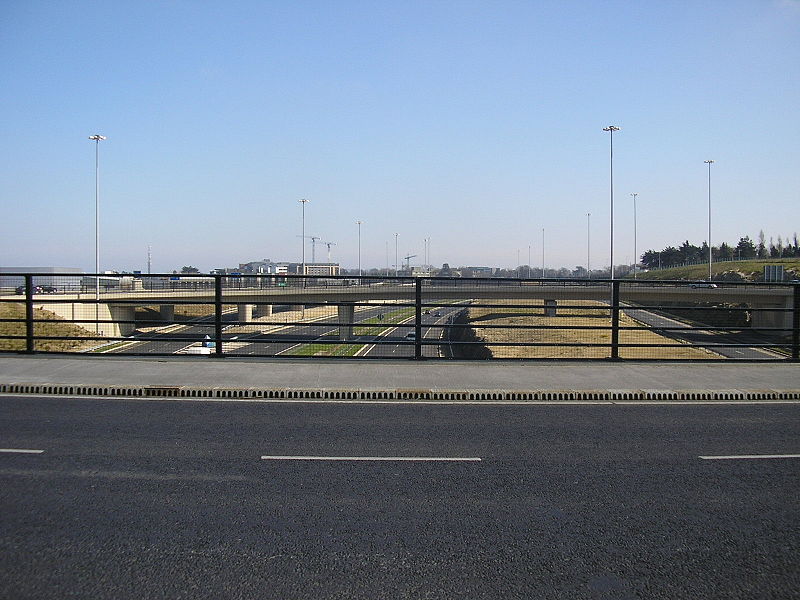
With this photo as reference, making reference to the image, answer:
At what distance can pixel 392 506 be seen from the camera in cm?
576

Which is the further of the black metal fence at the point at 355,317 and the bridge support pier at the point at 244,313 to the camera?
the bridge support pier at the point at 244,313

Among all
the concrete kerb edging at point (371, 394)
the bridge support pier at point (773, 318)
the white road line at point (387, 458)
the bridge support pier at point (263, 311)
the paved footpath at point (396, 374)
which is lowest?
the white road line at point (387, 458)

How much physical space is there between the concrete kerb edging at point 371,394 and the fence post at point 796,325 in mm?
3243

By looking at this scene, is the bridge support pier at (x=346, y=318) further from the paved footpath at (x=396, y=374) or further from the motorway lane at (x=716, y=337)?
the motorway lane at (x=716, y=337)

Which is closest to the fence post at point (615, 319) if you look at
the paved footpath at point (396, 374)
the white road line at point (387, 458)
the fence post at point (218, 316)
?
the paved footpath at point (396, 374)

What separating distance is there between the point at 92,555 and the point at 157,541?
0.44 meters

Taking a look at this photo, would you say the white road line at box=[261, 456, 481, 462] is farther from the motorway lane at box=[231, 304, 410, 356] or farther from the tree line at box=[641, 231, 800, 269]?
the tree line at box=[641, 231, 800, 269]

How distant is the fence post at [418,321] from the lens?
13.1 m

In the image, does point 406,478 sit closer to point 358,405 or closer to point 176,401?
point 358,405

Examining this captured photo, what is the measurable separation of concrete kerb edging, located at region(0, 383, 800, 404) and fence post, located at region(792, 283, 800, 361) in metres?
3.24

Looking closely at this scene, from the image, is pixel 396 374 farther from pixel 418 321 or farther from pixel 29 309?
pixel 29 309

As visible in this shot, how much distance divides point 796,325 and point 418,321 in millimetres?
7782

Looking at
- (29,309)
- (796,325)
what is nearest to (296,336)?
(29,309)

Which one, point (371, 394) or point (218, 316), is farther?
point (218, 316)
